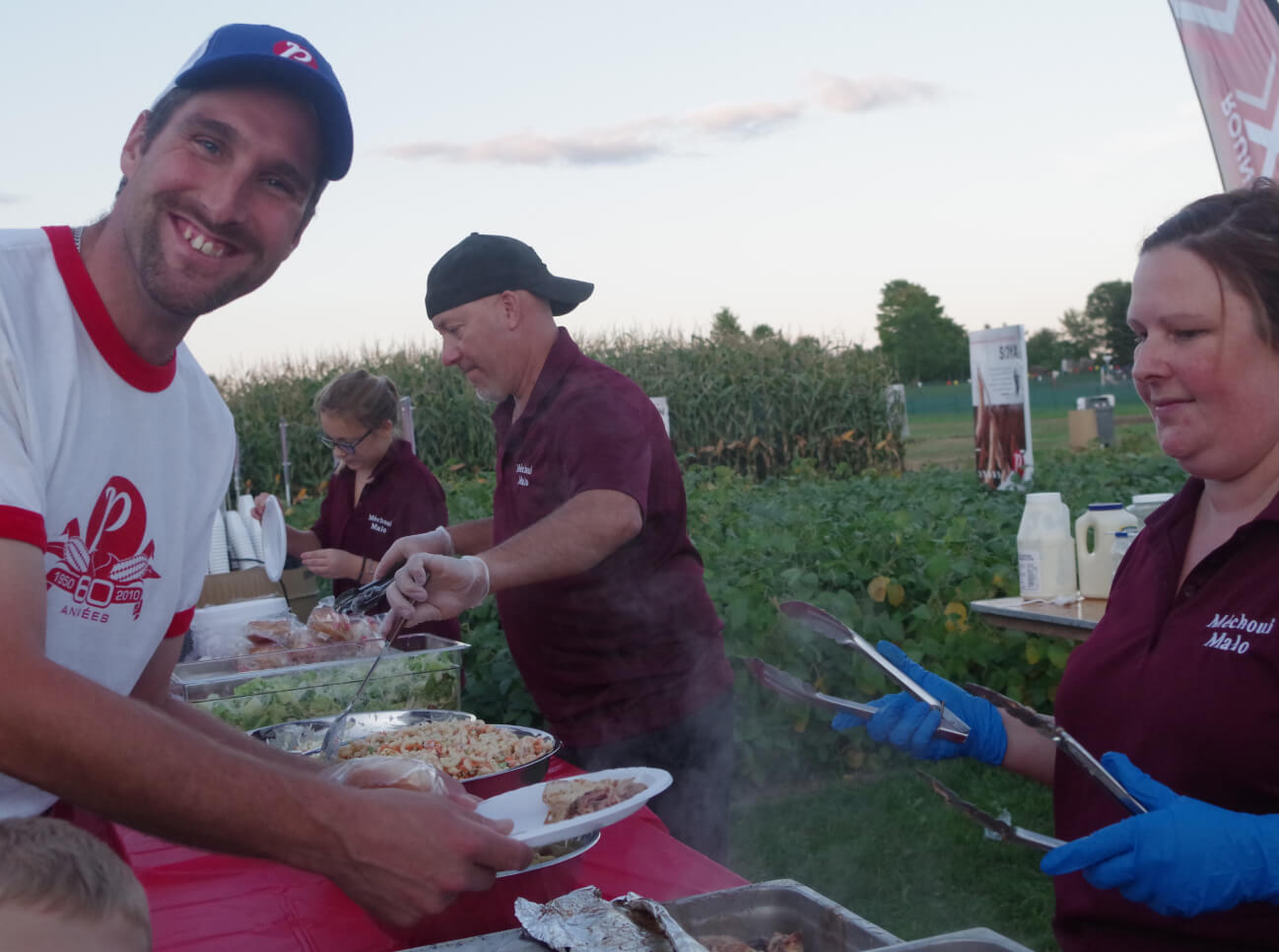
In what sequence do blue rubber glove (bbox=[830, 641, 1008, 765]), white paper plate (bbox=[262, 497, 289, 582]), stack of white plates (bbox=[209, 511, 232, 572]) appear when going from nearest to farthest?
blue rubber glove (bbox=[830, 641, 1008, 765]), white paper plate (bbox=[262, 497, 289, 582]), stack of white plates (bbox=[209, 511, 232, 572])

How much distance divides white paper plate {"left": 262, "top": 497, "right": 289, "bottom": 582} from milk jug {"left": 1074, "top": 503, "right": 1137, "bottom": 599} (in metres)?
3.17

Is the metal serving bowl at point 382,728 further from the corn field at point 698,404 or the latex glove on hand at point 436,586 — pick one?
the corn field at point 698,404

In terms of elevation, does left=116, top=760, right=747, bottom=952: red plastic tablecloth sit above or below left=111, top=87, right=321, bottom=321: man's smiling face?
below

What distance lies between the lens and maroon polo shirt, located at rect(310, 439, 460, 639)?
439 cm

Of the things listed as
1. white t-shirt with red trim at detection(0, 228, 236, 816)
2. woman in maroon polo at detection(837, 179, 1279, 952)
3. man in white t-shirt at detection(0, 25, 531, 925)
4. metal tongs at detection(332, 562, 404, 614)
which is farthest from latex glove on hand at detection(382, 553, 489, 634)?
woman in maroon polo at detection(837, 179, 1279, 952)

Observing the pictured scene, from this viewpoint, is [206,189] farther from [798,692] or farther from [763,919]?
[763,919]

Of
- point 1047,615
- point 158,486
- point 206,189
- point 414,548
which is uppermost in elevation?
point 206,189

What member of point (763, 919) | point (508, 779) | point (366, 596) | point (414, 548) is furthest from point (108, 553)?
point (414, 548)

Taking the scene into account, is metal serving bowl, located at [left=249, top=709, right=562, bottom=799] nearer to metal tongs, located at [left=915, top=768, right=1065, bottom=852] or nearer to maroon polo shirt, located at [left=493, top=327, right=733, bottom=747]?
maroon polo shirt, located at [left=493, top=327, right=733, bottom=747]

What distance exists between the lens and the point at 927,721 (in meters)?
1.82

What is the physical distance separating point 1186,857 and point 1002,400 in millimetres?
7099

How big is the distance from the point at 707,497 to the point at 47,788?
825 centimetres

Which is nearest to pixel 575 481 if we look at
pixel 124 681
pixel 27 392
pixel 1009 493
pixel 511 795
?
pixel 511 795

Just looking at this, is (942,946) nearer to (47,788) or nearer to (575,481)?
(47,788)
